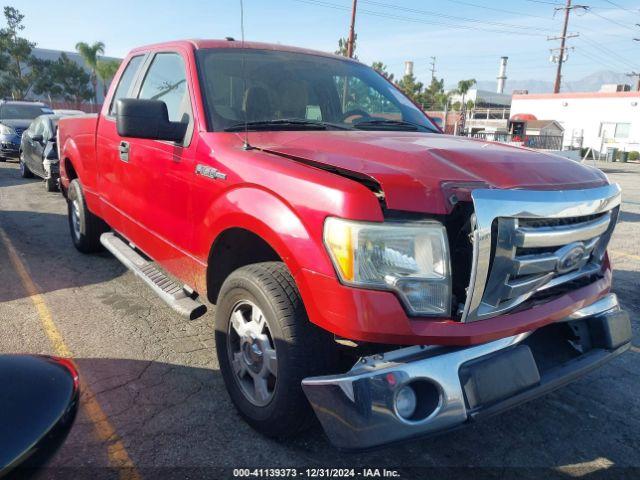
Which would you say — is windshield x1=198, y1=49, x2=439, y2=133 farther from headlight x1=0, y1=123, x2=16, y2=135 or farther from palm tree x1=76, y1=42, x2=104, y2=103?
palm tree x1=76, y1=42, x2=104, y2=103

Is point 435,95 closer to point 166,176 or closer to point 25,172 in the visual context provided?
point 25,172

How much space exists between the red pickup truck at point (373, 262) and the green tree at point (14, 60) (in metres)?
42.3

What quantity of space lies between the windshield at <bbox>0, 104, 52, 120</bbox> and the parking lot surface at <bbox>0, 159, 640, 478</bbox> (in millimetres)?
13221

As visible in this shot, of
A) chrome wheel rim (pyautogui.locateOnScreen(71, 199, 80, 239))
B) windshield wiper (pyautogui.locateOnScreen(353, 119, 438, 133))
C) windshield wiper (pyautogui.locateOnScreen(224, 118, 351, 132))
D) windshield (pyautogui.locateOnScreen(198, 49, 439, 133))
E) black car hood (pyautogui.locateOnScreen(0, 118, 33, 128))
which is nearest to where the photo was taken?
windshield wiper (pyautogui.locateOnScreen(224, 118, 351, 132))

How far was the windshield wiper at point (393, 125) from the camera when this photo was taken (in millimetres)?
3355

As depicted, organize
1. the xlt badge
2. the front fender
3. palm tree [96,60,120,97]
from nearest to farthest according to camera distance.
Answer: the front fender → the xlt badge → palm tree [96,60,120,97]

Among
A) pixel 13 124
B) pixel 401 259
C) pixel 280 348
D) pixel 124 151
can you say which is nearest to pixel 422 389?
pixel 401 259

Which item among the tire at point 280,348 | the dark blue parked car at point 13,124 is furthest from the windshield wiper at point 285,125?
the dark blue parked car at point 13,124

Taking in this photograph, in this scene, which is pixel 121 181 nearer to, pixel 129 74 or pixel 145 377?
pixel 129 74

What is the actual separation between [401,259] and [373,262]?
11 centimetres

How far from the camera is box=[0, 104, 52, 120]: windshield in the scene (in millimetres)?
15375

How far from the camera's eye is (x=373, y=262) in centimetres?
196

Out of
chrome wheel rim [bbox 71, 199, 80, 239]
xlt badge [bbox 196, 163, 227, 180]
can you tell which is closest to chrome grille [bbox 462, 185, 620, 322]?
xlt badge [bbox 196, 163, 227, 180]

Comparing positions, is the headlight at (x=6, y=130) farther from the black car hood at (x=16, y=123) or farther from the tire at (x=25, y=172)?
the tire at (x=25, y=172)
